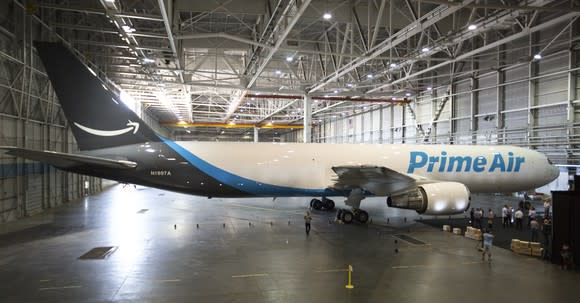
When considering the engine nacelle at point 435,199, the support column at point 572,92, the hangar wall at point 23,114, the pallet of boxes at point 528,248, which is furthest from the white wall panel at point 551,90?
the hangar wall at point 23,114

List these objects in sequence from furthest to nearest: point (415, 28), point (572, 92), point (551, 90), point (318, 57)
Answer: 1. point (318, 57)
2. point (551, 90)
3. point (572, 92)
4. point (415, 28)

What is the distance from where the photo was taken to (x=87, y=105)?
12.8 metres

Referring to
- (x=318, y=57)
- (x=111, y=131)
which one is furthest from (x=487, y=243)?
(x=318, y=57)

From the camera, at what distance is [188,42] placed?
885 inches

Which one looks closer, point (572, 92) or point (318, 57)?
point (572, 92)

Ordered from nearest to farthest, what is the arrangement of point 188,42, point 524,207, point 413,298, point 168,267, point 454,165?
point 413,298 → point 168,267 → point 454,165 → point 524,207 → point 188,42

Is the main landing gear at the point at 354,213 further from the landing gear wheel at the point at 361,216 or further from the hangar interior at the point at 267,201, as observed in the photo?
the hangar interior at the point at 267,201

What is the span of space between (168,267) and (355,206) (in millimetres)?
8818

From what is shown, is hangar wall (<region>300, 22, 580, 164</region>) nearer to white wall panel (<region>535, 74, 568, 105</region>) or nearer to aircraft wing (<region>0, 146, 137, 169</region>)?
white wall panel (<region>535, 74, 568, 105</region>)

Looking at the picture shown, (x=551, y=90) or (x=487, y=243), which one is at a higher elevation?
(x=551, y=90)

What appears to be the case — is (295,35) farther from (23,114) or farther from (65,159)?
(23,114)

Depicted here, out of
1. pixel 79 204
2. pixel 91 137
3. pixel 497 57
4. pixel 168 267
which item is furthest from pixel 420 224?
pixel 79 204

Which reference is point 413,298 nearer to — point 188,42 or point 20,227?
point 20,227

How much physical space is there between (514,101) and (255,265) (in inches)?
902
